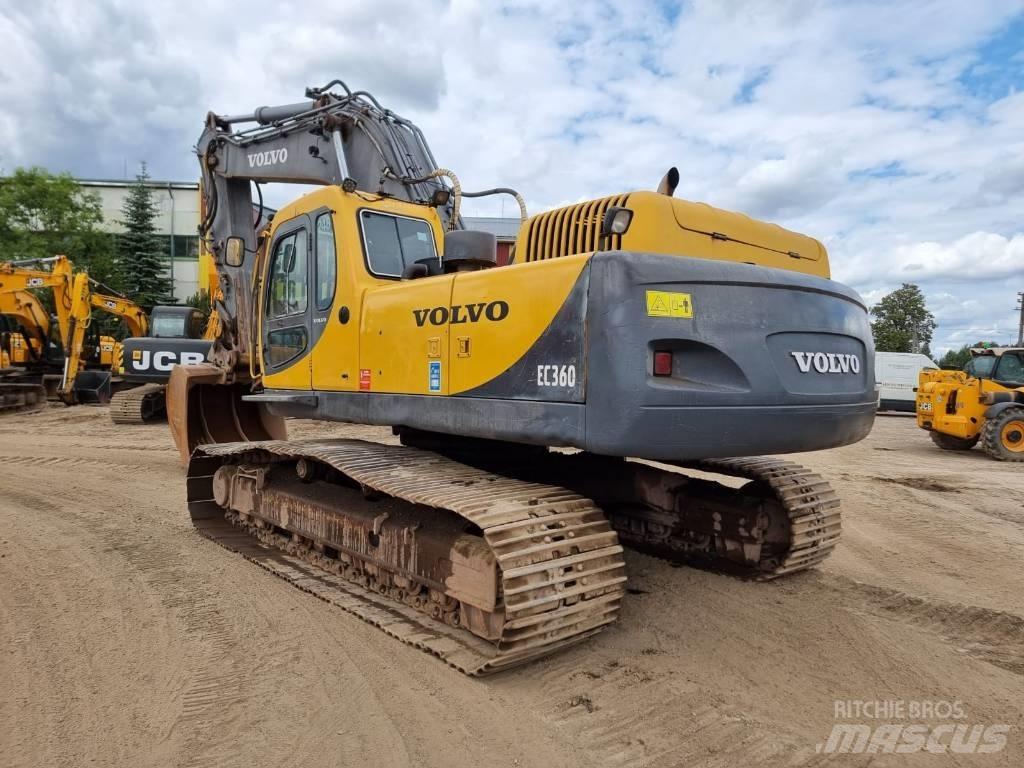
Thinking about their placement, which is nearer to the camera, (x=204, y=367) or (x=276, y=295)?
(x=276, y=295)

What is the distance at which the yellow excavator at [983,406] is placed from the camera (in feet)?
40.7

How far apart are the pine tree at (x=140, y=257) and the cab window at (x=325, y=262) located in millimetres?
32457

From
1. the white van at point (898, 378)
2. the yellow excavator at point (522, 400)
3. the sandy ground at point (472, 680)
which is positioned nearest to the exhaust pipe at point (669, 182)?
the yellow excavator at point (522, 400)

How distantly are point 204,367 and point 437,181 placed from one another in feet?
12.3

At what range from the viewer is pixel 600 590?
10.7ft

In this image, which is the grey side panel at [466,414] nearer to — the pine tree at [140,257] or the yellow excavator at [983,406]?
the yellow excavator at [983,406]

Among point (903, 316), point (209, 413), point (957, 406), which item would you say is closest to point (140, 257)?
point (209, 413)

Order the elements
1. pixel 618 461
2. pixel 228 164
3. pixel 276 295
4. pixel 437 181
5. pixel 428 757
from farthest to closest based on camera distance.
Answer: pixel 228 164, pixel 437 181, pixel 276 295, pixel 618 461, pixel 428 757

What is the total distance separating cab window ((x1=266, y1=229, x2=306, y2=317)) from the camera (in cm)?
500

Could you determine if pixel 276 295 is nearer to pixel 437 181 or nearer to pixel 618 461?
pixel 437 181

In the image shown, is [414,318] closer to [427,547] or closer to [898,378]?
[427,547]

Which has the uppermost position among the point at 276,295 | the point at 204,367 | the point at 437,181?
the point at 437,181

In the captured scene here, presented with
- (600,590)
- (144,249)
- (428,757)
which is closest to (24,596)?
(428,757)

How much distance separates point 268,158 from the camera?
6941 millimetres
